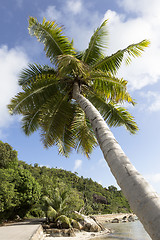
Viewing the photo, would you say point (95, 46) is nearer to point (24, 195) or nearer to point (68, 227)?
point (68, 227)

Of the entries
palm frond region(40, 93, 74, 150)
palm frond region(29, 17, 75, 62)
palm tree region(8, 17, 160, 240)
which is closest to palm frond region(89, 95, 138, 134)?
palm tree region(8, 17, 160, 240)

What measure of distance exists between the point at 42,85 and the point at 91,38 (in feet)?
9.49

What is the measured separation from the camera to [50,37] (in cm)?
→ 691

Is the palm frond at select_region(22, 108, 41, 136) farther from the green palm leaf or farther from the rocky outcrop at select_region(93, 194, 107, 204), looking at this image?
the rocky outcrop at select_region(93, 194, 107, 204)

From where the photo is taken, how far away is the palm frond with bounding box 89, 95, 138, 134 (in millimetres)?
7746

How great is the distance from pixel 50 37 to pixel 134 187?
20.7 ft

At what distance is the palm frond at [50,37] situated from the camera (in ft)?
22.0

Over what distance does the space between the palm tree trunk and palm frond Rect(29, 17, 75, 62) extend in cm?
470

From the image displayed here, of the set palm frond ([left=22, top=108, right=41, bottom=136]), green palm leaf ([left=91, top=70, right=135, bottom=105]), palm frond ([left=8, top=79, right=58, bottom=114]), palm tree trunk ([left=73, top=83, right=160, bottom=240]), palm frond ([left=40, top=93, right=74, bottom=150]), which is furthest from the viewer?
palm frond ([left=22, top=108, right=41, bottom=136])

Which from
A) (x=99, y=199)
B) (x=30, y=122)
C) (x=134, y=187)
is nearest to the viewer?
(x=134, y=187)

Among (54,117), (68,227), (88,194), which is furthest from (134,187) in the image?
(88,194)

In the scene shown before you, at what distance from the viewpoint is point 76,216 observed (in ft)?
66.4

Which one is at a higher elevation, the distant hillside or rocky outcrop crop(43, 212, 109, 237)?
the distant hillside

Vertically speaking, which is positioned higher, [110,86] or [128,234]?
[110,86]
